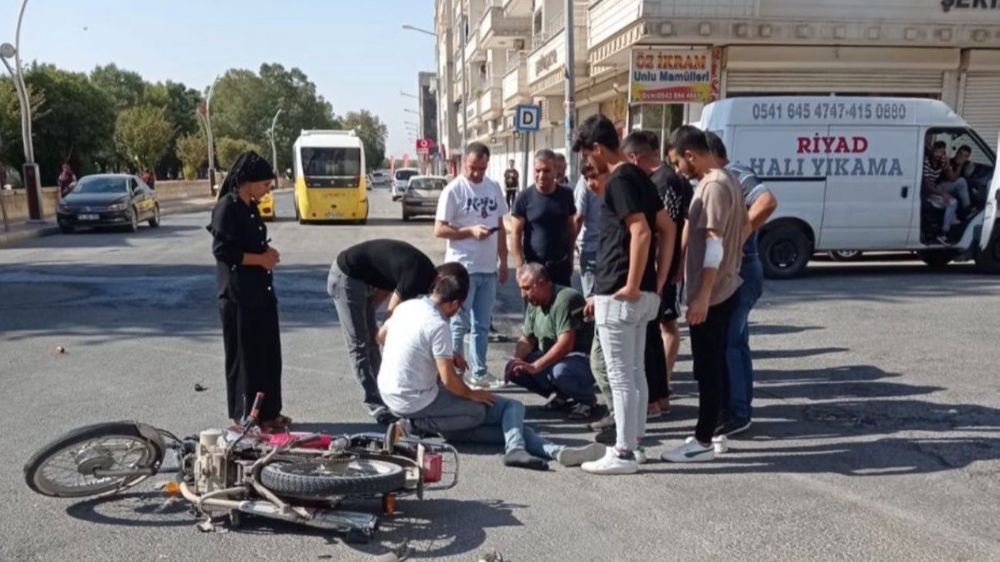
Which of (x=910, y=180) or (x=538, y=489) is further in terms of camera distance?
(x=910, y=180)

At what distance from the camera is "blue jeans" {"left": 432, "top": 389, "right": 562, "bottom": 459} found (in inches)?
189

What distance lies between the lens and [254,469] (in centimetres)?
385

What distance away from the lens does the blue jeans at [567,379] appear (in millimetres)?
5621

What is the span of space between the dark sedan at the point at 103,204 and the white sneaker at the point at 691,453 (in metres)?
18.8

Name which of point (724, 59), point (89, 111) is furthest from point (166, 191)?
point (724, 59)

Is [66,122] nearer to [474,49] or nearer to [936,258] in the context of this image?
[474,49]

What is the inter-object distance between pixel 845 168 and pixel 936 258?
290cm

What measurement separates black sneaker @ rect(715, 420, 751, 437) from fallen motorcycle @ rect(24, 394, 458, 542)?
1.84m

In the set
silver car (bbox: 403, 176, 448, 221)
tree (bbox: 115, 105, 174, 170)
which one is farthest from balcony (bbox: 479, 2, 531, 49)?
tree (bbox: 115, 105, 174, 170)

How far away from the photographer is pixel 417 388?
15.3 ft

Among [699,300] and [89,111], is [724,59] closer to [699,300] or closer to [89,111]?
[699,300]

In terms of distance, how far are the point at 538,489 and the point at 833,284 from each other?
8479mm

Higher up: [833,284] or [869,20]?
[869,20]

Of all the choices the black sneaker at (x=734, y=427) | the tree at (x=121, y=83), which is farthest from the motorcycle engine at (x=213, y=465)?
the tree at (x=121, y=83)
